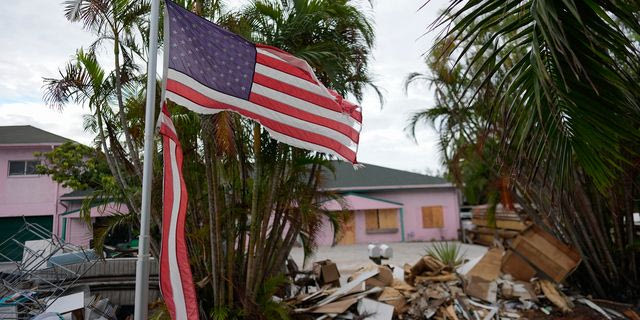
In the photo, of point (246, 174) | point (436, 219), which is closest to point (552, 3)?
point (246, 174)

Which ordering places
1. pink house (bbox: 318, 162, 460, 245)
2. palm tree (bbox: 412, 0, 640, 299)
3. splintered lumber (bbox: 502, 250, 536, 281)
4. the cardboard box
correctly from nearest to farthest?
palm tree (bbox: 412, 0, 640, 299), splintered lumber (bbox: 502, 250, 536, 281), the cardboard box, pink house (bbox: 318, 162, 460, 245)

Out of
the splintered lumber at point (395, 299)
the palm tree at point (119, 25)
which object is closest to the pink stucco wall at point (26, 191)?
the palm tree at point (119, 25)

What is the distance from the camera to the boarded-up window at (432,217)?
2766cm

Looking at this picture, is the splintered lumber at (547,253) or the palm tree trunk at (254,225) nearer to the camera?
the palm tree trunk at (254,225)

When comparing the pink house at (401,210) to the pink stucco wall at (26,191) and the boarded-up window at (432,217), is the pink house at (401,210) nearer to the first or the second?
the boarded-up window at (432,217)

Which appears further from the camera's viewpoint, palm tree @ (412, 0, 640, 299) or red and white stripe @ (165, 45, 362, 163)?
red and white stripe @ (165, 45, 362, 163)

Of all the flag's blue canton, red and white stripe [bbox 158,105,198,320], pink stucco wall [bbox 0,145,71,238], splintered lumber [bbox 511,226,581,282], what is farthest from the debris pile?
pink stucco wall [bbox 0,145,71,238]

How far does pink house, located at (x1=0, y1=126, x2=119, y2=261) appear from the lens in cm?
1758

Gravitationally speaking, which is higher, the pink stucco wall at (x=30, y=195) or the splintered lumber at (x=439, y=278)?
the pink stucco wall at (x=30, y=195)

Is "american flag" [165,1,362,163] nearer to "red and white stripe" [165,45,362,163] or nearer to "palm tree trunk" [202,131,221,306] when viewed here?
"red and white stripe" [165,45,362,163]

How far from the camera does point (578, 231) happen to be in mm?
9070

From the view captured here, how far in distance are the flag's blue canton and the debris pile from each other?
4.25 metres

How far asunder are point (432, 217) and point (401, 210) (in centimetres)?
204

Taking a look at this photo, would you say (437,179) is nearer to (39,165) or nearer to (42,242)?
(39,165)
